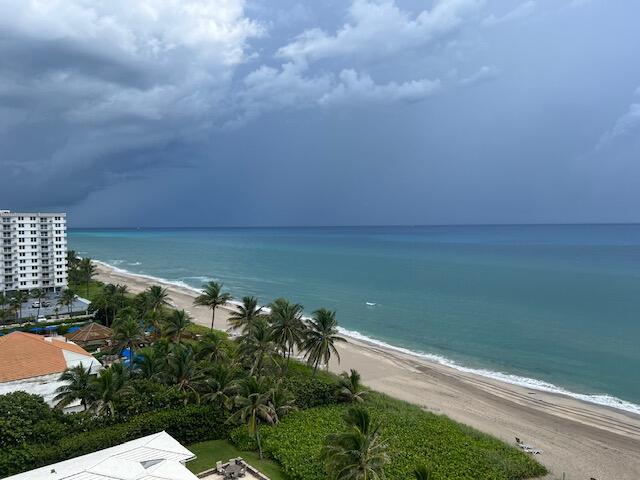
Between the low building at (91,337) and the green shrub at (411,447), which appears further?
the low building at (91,337)

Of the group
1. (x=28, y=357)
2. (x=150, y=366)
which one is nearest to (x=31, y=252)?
(x=28, y=357)

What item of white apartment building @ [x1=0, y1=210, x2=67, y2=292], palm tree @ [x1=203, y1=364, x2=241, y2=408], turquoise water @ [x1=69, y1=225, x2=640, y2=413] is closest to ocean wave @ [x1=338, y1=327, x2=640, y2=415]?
turquoise water @ [x1=69, y1=225, x2=640, y2=413]

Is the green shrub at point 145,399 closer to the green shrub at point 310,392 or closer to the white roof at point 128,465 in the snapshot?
the white roof at point 128,465

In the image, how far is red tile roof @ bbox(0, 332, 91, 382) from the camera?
32.2m

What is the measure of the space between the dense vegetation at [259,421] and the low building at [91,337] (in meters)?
16.0

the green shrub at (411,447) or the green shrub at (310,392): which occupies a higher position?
the green shrub at (310,392)

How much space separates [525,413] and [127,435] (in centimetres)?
3391

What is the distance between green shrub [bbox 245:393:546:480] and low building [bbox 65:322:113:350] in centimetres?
2891

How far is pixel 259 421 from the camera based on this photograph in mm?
30109

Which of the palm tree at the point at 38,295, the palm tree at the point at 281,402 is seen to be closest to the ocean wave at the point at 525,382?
the palm tree at the point at 281,402

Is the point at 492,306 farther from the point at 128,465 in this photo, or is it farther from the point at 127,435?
the point at 128,465

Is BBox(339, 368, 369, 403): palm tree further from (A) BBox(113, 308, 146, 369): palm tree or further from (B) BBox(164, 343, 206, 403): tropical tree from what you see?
(A) BBox(113, 308, 146, 369): palm tree

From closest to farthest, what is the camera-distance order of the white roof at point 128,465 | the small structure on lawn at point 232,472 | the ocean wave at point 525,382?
the white roof at point 128,465 → the small structure on lawn at point 232,472 → the ocean wave at point 525,382

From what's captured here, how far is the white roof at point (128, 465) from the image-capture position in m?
19.9
